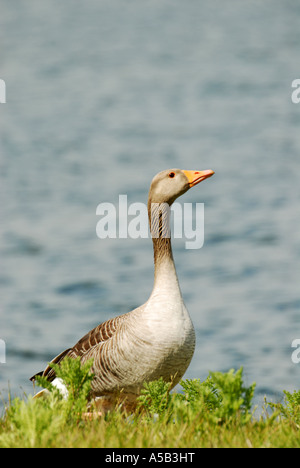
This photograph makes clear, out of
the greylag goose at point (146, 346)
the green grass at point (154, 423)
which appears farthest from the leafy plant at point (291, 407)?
the greylag goose at point (146, 346)

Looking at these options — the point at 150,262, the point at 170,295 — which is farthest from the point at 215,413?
the point at 150,262

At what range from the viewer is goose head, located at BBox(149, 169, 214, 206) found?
708cm

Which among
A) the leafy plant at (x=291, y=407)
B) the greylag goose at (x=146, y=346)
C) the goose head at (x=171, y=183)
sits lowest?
the leafy plant at (x=291, y=407)

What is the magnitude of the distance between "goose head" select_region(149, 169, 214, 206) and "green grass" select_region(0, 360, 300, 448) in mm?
1754

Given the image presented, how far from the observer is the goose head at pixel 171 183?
7.08 m

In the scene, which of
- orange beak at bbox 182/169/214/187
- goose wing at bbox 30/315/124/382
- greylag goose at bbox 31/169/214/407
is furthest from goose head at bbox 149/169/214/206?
goose wing at bbox 30/315/124/382

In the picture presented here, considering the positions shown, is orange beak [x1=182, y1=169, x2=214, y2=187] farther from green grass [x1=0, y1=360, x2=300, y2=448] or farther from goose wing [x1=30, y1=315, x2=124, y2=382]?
green grass [x1=0, y1=360, x2=300, y2=448]

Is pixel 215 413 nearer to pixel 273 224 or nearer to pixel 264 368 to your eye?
pixel 264 368

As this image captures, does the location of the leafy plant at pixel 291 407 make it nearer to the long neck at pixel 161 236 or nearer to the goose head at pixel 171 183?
the long neck at pixel 161 236

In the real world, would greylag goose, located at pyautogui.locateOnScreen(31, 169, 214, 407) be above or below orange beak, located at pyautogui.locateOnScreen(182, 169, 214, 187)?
below

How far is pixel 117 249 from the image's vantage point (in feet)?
68.3

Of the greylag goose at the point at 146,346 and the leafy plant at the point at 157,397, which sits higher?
the greylag goose at the point at 146,346

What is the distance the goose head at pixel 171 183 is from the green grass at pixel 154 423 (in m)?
1.75
